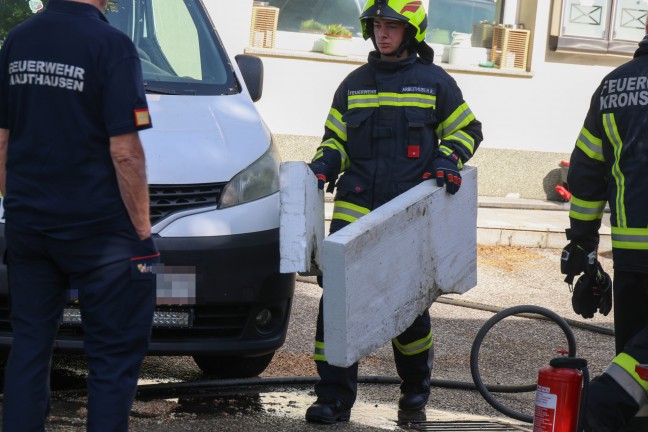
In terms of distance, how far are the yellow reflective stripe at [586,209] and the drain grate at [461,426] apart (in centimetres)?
116

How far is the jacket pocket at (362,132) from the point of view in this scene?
527 centimetres

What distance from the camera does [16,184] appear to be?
3883 mm

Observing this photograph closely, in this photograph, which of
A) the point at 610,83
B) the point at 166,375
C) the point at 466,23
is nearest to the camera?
the point at 610,83

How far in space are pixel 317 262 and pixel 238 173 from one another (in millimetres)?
567

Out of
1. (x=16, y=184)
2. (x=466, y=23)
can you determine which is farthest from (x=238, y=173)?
(x=466, y=23)

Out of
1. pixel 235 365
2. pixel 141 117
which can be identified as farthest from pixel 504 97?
pixel 141 117

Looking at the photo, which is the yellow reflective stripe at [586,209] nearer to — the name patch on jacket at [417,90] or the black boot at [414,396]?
the name patch on jacket at [417,90]

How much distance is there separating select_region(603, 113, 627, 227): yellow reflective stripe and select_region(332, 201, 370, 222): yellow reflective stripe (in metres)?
1.24

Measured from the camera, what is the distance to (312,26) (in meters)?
12.8

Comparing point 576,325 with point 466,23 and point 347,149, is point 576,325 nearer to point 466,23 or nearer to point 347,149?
point 347,149

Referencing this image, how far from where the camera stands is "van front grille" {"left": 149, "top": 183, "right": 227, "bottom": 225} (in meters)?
5.16

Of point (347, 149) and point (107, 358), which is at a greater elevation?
point (347, 149)

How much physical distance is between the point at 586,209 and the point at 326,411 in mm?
1431

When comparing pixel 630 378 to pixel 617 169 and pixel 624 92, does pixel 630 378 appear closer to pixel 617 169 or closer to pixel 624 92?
pixel 617 169
